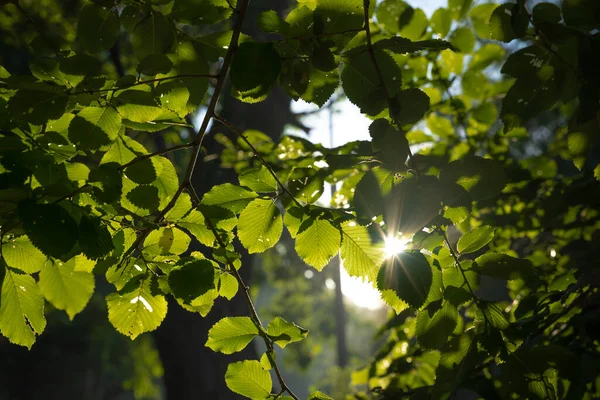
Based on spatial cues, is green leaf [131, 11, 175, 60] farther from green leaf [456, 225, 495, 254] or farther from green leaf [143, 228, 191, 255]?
green leaf [456, 225, 495, 254]

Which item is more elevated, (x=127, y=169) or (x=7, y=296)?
(x=127, y=169)

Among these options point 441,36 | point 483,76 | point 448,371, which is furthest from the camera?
point 483,76

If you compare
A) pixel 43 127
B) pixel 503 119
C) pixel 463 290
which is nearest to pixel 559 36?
pixel 503 119

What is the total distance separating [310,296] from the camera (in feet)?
54.8

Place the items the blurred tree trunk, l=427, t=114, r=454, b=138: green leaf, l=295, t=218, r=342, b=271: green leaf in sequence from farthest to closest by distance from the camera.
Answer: the blurred tree trunk < l=427, t=114, r=454, b=138: green leaf < l=295, t=218, r=342, b=271: green leaf

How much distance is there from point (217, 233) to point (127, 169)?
22 cm

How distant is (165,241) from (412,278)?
0.53m

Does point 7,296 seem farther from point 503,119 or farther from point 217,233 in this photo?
point 503,119

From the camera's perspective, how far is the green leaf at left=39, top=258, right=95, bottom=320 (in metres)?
0.97

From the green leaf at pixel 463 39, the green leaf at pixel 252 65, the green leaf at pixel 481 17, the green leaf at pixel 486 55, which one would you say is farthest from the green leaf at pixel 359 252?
the green leaf at pixel 486 55

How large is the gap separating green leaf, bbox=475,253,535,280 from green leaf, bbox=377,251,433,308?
247 millimetres

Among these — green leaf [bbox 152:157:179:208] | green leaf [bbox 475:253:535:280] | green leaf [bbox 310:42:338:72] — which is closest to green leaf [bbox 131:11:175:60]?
green leaf [bbox 152:157:179:208]

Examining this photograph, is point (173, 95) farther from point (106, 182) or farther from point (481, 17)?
point (481, 17)

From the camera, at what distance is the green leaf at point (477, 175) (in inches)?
30.0
